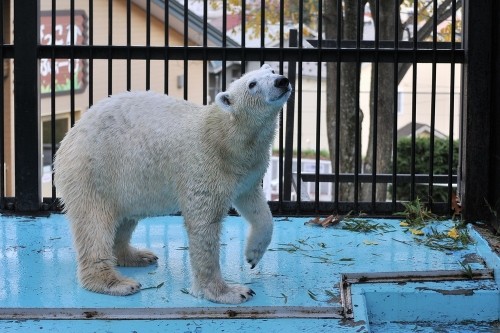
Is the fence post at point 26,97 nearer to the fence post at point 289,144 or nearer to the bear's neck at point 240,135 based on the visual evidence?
the bear's neck at point 240,135

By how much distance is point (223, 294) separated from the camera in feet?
14.4

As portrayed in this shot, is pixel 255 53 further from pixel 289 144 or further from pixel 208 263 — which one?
pixel 208 263

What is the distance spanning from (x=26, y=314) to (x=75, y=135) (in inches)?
39.7

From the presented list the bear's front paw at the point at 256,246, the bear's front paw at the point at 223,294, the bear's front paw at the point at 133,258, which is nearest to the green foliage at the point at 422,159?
the bear's front paw at the point at 133,258

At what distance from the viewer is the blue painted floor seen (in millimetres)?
4164

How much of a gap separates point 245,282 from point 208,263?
443 mm

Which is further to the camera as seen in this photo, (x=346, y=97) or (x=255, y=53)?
(x=346, y=97)

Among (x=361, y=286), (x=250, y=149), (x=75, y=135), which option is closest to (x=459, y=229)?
(x=361, y=286)

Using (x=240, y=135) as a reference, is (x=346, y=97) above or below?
above

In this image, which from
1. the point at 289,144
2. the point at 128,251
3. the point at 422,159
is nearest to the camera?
the point at 128,251

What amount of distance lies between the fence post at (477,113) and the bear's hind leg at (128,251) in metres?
2.22

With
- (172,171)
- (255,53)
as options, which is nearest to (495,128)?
(255,53)

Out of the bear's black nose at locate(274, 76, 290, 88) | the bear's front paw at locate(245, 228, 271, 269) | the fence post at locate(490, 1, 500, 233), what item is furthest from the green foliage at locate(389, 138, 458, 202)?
the bear's black nose at locate(274, 76, 290, 88)

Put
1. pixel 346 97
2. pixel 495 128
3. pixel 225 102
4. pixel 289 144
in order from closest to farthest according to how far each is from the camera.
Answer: pixel 225 102, pixel 495 128, pixel 289 144, pixel 346 97
